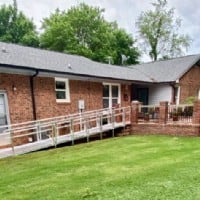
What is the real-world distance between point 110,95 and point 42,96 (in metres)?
5.24

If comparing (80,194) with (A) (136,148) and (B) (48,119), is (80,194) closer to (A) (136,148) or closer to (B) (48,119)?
(A) (136,148)

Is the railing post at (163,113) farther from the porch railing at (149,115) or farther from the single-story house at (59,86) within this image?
the single-story house at (59,86)

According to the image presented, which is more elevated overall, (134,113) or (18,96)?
(18,96)

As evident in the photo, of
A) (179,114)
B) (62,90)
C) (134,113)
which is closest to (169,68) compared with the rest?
(134,113)

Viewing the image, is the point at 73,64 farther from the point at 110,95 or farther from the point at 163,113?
the point at 163,113

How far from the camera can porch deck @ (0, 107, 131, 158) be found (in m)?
9.55

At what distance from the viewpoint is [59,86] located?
499 inches

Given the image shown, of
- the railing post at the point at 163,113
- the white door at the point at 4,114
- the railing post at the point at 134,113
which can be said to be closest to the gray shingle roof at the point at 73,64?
the white door at the point at 4,114

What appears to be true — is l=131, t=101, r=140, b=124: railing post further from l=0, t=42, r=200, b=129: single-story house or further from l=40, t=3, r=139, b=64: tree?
l=40, t=3, r=139, b=64: tree

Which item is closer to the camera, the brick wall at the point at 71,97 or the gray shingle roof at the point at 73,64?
the gray shingle roof at the point at 73,64

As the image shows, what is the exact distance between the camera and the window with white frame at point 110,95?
51.4 ft

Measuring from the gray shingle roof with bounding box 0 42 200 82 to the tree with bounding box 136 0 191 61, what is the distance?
582 inches

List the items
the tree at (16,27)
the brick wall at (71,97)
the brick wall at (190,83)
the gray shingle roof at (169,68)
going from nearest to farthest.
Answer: the brick wall at (71,97) < the gray shingle roof at (169,68) < the brick wall at (190,83) < the tree at (16,27)

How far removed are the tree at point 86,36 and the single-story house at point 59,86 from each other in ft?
47.4
